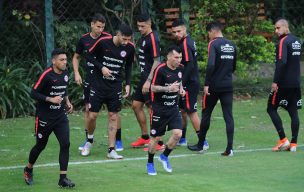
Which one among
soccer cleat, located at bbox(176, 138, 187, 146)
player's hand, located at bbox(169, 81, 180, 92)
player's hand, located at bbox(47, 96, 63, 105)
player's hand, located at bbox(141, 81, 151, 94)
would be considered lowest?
soccer cleat, located at bbox(176, 138, 187, 146)

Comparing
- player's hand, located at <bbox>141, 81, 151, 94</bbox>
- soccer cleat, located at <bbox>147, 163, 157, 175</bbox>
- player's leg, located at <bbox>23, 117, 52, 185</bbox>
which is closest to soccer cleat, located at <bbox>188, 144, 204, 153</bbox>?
player's hand, located at <bbox>141, 81, 151, 94</bbox>

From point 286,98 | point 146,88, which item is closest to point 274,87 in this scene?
point 286,98

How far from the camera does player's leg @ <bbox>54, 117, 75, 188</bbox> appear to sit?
31.6 ft

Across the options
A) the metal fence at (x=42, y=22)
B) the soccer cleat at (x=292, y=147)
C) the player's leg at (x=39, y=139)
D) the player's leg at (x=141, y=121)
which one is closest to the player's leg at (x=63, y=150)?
the player's leg at (x=39, y=139)

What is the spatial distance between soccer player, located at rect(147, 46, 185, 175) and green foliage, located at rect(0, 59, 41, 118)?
6232 millimetres

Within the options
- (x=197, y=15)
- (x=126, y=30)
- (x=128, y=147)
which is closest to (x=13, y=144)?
(x=128, y=147)

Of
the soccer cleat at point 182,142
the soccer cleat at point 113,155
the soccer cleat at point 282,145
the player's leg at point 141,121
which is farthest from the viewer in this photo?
the soccer cleat at point 182,142

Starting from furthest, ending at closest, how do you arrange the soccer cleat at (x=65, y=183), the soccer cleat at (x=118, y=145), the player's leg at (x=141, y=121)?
the player's leg at (x=141, y=121), the soccer cleat at (x=118, y=145), the soccer cleat at (x=65, y=183)

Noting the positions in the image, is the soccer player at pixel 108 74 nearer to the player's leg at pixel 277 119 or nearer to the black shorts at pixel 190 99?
the black shorts at pixel 190 99

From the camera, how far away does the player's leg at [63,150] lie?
31.6 feet

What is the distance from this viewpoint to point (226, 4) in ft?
59.7

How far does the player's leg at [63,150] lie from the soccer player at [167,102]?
120 centimetres

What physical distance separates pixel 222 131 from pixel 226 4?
4.70m

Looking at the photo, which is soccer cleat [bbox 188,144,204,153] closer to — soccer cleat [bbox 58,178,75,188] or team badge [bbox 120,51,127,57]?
team badge [bbox 120,51,127,57]
